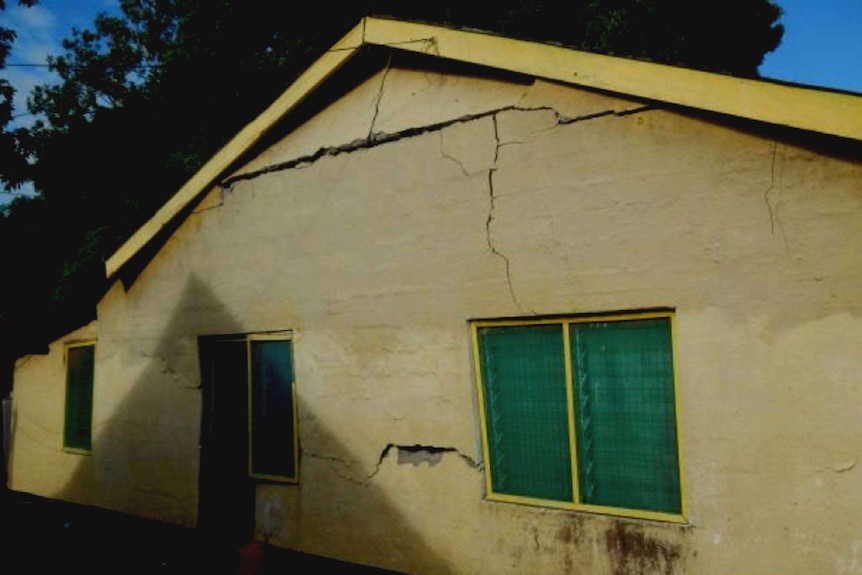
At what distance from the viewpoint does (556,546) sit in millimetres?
4398

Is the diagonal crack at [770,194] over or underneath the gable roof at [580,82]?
underneath

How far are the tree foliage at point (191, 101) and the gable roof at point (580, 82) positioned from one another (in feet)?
38.9

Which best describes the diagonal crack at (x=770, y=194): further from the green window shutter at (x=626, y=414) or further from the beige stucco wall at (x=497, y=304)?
the green window shutter at (x=626, y=414)

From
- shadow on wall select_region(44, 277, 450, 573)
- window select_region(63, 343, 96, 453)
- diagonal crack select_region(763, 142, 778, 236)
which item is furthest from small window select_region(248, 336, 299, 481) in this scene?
diagonal crack select_region(763, 142, 778, 236)

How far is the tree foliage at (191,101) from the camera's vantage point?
18.2 meters

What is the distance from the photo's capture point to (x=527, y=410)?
4.66m

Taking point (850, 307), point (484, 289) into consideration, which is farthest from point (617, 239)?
point (850, 307)

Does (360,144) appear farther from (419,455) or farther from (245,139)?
(419,455)

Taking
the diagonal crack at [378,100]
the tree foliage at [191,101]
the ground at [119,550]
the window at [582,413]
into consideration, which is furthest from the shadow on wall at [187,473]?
the tree foliage at [191,101]

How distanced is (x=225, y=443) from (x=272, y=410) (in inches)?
40.1

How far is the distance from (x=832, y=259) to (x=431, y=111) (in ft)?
10.6

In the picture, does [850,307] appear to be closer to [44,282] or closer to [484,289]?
[484,289]

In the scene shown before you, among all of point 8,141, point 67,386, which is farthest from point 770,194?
point 8,141

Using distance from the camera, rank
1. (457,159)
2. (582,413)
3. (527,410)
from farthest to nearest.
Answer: (457,159), (527,410), (582,413)
